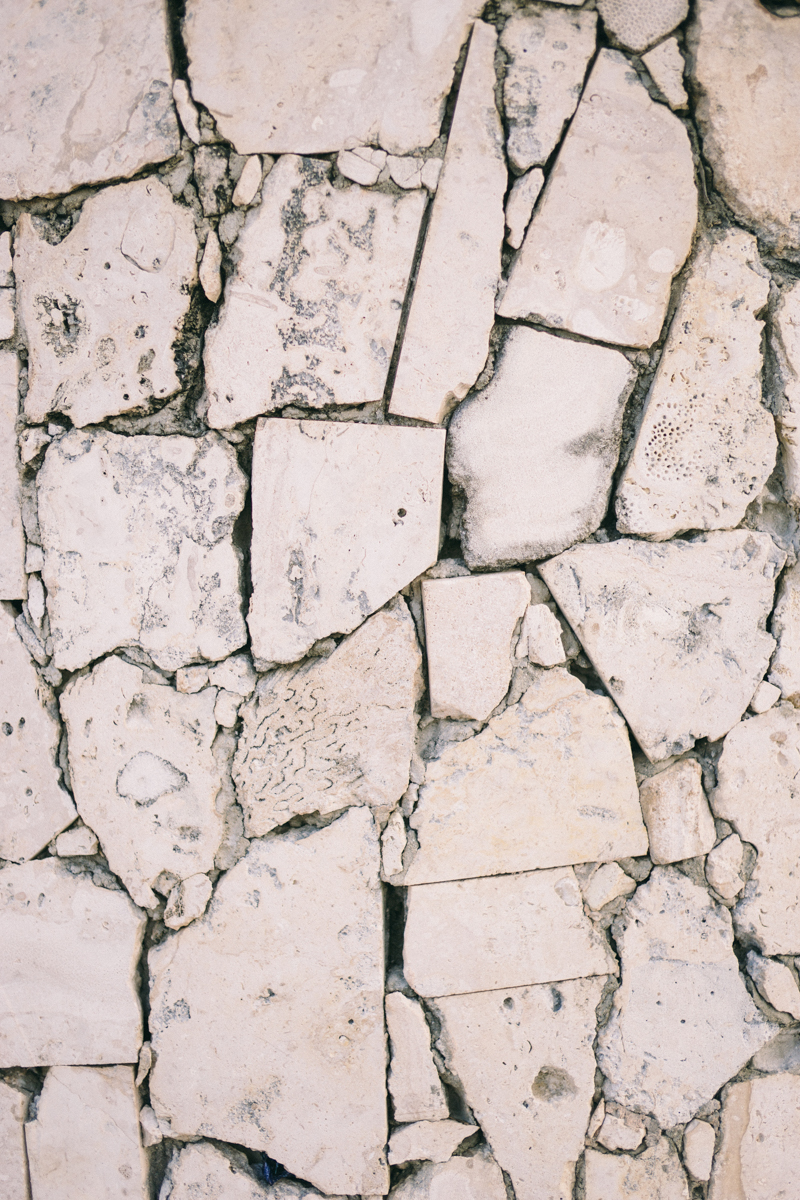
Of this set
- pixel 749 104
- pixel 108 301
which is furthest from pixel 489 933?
pixel 749 104

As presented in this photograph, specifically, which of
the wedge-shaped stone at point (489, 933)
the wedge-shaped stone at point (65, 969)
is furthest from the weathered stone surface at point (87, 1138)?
the wedge-shaped stone at point (489, 933)

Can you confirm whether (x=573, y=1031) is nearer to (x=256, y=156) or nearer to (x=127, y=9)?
(x=256, y=156)

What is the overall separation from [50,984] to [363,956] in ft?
2.19

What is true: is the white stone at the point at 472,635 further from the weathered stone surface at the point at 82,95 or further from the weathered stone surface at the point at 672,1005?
→ the weathered stone surface at the point at 82,95

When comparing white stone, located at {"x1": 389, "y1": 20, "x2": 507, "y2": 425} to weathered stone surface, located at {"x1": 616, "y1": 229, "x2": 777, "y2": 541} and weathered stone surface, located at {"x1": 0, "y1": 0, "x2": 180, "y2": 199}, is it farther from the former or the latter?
weathered stone surface, located at {"x1": 0, "y1": 0, "x2": 180, "y2": 199}

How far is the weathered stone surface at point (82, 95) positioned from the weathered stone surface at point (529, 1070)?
5.79ft

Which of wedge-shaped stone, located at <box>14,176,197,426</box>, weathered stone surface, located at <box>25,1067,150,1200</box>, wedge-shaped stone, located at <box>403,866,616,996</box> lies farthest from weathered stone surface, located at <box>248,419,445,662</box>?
weathered stone surface, located at <box>25,1067,150,1200</box>

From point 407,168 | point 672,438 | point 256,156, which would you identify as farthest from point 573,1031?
point 256,156

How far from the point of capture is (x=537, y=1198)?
1468mm

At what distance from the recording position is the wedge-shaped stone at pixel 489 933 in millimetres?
1448

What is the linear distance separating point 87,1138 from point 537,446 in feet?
5.54

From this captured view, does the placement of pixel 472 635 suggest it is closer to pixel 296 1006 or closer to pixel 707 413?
pixel 707 413

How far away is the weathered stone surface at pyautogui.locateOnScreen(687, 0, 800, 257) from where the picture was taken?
1.34 metres

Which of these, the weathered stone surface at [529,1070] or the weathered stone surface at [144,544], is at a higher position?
the weathered stone surface at [144,544]
